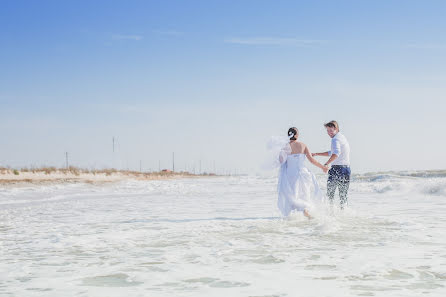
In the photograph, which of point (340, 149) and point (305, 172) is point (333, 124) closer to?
point (340, 149)

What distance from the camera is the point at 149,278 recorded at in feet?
16.2

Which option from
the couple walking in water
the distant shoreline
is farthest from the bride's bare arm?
the distant shoreline

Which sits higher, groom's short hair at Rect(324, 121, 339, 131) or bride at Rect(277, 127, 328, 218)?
groom's short hair at Rect(324, 121, 339, 131)

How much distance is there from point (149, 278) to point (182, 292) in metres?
0.69

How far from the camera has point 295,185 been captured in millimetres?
10094

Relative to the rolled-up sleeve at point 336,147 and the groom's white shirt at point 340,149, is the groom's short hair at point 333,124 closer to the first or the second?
the groom's white shirt at point 340,149

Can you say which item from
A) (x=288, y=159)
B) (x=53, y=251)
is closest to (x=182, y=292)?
(x=53, y=251)

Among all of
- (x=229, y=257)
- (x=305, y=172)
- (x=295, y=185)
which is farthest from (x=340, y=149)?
(x=229, y=257)

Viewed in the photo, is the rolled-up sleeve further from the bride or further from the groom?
the bride

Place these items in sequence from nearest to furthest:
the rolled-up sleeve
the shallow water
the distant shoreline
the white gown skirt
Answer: the shallow water < the rolled-up sleeve < the white gown skirt < the distant shoreline

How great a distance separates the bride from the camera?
10047mm

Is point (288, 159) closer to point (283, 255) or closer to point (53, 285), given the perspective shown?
point (283, 255)

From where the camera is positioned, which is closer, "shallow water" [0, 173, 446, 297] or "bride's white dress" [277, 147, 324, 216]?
"shallow water" [0, 173, 446, 297]

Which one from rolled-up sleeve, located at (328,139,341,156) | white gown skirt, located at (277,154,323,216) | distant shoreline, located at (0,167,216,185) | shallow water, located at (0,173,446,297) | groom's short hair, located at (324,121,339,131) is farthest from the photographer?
distant shoreline, located at (0,167,216,185)
